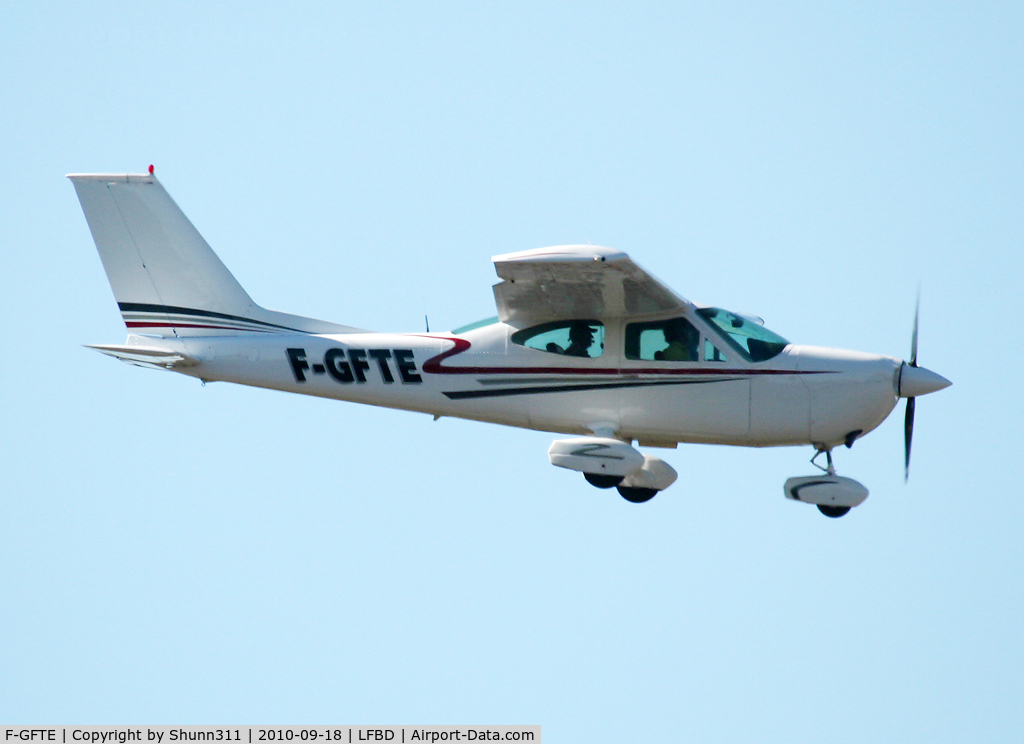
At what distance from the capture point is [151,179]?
52.0ft

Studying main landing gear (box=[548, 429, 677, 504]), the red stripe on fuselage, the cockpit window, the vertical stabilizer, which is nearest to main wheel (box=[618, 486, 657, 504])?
main landing gear (box=[548, 429, 677, 504])

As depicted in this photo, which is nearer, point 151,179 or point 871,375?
point 871,375

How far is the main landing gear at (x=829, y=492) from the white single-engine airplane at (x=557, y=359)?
15 millimetres

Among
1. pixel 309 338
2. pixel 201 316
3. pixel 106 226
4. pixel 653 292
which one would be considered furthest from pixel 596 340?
pixel 106 226

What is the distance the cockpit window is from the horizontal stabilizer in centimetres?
587

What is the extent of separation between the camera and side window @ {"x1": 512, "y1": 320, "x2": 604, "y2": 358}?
14.8 metres

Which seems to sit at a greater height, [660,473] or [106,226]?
[106,226]

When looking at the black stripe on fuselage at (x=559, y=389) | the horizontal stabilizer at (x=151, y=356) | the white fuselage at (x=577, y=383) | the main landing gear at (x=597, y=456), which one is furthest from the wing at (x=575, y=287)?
the horizontal stabilizer at (x=151, y=356)

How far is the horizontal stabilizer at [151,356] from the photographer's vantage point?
15.4m

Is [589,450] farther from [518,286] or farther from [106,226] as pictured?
[106,226]

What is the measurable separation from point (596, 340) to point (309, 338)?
3.33 m

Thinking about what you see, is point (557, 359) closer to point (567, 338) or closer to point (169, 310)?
point (567, 338)

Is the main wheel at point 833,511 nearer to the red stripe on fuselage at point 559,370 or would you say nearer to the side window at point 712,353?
the red stripe on fuselage at point 559,370

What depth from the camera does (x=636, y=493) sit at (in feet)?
50.8
